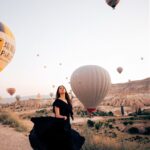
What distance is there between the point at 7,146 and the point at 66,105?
138 inches

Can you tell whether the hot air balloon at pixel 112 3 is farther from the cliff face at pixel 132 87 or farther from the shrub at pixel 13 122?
the cliff face at pixel 132 87

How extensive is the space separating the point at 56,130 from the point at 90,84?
9825mm

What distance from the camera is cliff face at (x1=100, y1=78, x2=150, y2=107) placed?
44181mm

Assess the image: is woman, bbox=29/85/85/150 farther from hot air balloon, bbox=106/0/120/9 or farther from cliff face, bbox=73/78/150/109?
cliff face, bbox=73/78/150/109

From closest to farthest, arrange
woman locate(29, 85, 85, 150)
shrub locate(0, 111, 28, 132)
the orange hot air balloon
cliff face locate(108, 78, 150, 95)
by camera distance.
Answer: woman locate(29, 85, 85, 150) → shrub locate(0, 111, 28, 132) → the orange hot air balloon → cliff face locate(108, 78, 150, 95)

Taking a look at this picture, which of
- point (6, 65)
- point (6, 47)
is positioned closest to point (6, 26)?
point (6, 47)

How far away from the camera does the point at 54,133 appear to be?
18.7 ft

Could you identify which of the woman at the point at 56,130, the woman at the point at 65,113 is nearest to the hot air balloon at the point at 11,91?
the woman at the point at 56,130

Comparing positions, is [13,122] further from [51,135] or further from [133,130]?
[133,130]

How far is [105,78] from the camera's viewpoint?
15836 mm

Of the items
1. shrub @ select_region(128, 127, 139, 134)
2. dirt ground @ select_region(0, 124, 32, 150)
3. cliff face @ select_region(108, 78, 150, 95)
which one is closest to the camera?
dirt ground @ select_region(0, 124, 32, 150)

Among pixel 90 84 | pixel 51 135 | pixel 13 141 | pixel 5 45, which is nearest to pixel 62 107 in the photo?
pixel 51 135

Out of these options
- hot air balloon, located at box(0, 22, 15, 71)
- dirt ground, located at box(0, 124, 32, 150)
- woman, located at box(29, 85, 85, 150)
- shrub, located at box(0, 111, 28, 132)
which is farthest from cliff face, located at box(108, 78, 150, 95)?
woman, located at box(29, 85, 85, 150)

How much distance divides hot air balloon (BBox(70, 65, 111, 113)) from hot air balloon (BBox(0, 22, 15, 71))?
421cm
